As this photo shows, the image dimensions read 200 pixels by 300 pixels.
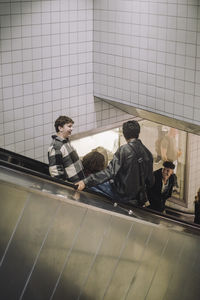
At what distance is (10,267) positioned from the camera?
265cm

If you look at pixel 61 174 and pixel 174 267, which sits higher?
pixel 61 174

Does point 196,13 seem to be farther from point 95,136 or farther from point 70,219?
point 70,219

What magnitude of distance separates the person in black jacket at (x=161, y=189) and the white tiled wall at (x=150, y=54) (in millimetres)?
681

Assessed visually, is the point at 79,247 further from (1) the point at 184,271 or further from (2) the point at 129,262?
(1) the point at 184,271

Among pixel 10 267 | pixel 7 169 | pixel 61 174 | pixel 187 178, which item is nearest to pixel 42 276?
pixel 10 267

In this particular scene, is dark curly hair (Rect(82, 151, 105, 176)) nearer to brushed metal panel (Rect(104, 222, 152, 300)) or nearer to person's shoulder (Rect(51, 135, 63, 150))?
person's shoulder (Rect(51, 135, 63, 150))

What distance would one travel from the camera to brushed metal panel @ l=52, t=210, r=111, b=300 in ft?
10.3

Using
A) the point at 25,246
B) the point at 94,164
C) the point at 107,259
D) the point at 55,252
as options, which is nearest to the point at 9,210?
the point at 25,246

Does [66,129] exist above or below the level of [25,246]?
above

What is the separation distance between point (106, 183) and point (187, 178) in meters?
3.12

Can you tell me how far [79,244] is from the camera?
3182mm

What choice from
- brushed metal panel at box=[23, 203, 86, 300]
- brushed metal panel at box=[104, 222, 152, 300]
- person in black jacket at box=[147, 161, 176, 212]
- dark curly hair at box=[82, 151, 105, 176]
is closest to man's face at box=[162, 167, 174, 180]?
person in black jacket at box=[147, 161, 176, 212]

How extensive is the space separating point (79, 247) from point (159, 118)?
10.8ft

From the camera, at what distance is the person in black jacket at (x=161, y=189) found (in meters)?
5.53
